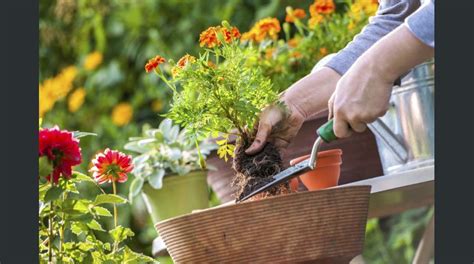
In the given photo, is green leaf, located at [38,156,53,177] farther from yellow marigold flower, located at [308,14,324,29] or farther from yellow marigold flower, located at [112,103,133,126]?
yellow marigold flower, located at [112,103,133,126]

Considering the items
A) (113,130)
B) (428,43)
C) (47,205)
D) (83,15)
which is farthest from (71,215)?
(83,15)

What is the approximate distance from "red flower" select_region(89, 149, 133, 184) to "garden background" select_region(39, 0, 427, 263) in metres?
1.90

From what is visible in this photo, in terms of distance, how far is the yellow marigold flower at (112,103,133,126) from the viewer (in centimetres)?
391

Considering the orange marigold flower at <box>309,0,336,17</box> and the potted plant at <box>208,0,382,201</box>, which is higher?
the orange marigold flower at <box>309,0,336,17</box>

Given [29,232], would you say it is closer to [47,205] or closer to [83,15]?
[47,205]

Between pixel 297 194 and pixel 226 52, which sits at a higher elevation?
pixel 226 52

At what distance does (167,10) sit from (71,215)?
7.62ft

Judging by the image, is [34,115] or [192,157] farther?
[192,157]

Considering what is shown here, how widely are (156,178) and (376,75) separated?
108cm

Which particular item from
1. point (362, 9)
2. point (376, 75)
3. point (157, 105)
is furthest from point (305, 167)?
point (157, 105)

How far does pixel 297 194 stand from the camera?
1521mm

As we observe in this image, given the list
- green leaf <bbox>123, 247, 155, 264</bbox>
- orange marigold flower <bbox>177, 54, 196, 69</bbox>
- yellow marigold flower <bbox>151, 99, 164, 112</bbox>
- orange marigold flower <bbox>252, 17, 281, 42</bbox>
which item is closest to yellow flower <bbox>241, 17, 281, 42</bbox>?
orange marigold flower <bbox>252, 17, 281, 42</bbox>

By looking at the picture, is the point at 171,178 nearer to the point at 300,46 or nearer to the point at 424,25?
the point at 300,46

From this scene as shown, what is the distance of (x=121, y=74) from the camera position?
397 cm
